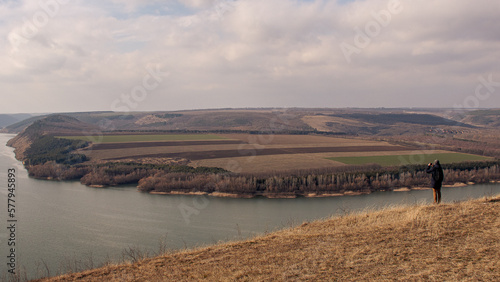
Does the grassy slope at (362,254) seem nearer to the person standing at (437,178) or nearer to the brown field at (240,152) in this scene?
the person standing at (437,178)

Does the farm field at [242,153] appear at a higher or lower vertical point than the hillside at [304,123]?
lower

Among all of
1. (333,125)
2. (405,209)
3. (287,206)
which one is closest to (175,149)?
(287,206)

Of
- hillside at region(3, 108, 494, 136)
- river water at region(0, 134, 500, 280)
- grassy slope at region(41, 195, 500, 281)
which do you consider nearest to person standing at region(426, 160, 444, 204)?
grassy slope at region(41, 195, 500, 281)

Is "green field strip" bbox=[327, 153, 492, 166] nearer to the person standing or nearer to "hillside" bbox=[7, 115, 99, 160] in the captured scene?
the person standing

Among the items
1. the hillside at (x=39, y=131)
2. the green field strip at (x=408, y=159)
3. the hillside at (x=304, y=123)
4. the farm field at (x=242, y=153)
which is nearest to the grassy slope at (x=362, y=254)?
the farm field at (x=242, y=153)

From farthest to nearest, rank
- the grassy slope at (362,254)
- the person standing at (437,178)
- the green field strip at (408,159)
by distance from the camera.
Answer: the green field strip at (408,159) → the person standing at (437,178) → the grassy slope at (362,254)

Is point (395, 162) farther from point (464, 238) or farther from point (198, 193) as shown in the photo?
point (464, 238)

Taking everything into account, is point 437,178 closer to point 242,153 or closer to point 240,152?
point 242,153
